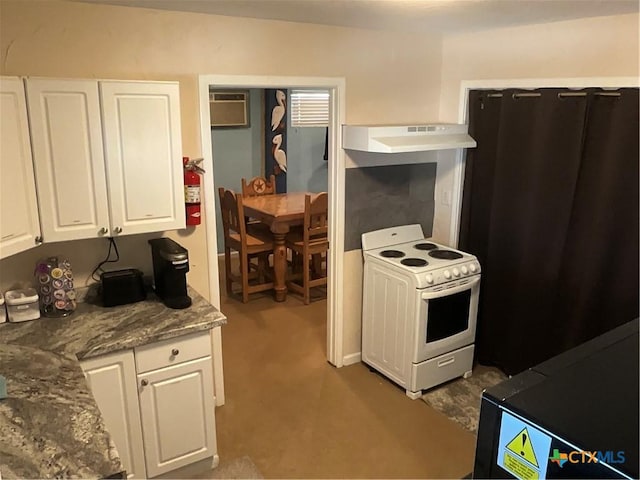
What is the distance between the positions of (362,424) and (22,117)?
2353mm

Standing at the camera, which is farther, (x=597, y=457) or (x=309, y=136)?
(x=309, y=136)

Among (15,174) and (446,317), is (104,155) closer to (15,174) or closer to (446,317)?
Result: (15,174)

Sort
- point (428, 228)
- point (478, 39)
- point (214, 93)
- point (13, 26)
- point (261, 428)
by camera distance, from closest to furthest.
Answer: point (13, 26), point (261, 428), point (478, 39), point (428, 228), point (214, 93)

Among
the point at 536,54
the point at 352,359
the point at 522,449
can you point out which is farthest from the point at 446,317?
the point at 522,449

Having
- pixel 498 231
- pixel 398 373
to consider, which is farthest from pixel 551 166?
pixel 398 373

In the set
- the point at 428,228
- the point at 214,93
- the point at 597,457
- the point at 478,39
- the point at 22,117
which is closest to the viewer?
the point at 597,457

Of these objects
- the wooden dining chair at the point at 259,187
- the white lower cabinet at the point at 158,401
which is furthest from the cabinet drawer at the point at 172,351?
the wooden dining chair at the point at 259,187

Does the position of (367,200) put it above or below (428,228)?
above

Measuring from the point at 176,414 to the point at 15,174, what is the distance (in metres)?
1.27

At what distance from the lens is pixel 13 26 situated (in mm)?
2244

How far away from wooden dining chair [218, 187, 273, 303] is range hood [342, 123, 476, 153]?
1763mm

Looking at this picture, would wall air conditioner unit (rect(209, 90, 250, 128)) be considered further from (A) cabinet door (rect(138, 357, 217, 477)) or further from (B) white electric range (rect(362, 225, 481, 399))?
(A) cabinet door (rect(138, 357, 217, 477))

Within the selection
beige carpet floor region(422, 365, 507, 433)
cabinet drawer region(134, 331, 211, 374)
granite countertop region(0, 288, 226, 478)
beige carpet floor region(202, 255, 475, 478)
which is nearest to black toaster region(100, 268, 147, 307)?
granite countertop region(0, 288, 226, 478)

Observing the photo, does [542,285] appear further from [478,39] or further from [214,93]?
[214,93]
